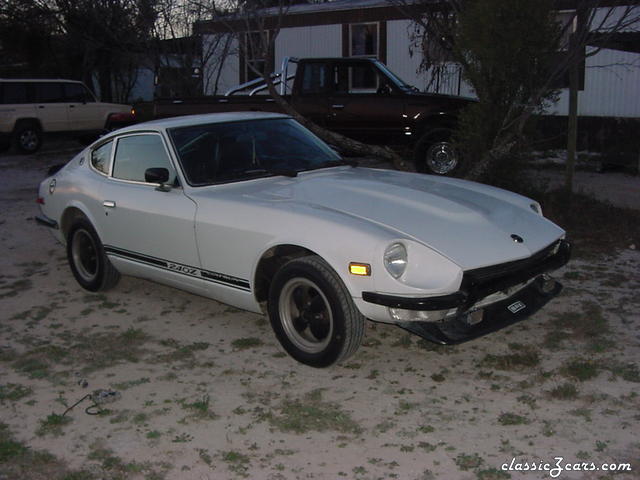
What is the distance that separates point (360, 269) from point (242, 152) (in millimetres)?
1808

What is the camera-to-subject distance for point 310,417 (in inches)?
152

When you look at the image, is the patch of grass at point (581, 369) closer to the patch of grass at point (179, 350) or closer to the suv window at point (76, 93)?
the patch of grass at point (179, 350)

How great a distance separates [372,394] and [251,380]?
0.75 metres

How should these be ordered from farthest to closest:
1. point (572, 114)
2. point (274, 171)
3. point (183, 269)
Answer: point (572, 114) < point (274, 171) < point (183, 269)

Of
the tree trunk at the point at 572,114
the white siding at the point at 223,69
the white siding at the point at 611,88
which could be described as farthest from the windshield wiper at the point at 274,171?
the white siding at the point at 223,69

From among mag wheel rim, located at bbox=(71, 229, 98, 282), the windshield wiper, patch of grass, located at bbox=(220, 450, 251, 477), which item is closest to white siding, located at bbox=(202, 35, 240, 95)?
mag wheel rim, located at bbox=(71, 229, 98, 282)

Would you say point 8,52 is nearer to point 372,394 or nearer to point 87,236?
point 87,236

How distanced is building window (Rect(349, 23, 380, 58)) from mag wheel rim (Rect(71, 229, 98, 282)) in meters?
13.1

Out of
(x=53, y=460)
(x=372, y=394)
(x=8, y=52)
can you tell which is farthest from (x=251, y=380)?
(x=8, y=52)

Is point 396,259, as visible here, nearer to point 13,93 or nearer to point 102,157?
point 102,157

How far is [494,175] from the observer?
8781 mm

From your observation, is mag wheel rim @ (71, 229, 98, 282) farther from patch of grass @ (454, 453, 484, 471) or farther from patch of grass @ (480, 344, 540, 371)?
patch of grass @ (454, 453, 484, 471)

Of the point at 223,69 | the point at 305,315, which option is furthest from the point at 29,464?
the point at 223,69

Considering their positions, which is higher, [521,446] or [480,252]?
[480,252]
